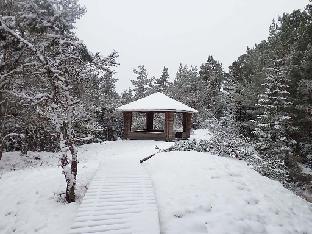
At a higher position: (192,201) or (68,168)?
(68,168)

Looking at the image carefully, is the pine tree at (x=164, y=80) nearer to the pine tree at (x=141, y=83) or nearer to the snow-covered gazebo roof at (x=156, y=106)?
the pine tree at (x=141, y=83)

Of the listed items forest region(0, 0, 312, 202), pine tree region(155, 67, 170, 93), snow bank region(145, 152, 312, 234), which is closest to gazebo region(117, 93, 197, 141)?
forest region(0, 0, 312, 202)

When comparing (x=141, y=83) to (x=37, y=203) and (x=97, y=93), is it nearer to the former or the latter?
(x=97, y=93)

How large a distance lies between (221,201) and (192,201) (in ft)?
2.87

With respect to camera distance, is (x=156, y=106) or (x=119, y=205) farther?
(x=156, y=106)

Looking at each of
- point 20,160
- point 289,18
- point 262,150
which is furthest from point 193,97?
point 20,160

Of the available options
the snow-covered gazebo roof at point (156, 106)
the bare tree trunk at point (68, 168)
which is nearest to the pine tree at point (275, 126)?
the snow-covered gazebo roof at point (156, 106)

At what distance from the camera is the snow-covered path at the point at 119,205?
8.91 m

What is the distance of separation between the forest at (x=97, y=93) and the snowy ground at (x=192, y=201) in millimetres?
1434

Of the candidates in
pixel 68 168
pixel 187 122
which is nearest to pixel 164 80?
pixel 187 122

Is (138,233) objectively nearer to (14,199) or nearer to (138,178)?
(138,178)

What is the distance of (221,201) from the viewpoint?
10.2m

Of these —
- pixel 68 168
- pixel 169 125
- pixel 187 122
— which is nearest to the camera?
pixel 68 168

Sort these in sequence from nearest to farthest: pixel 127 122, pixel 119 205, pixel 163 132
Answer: pixel 119 205
pixel 163 132
pixel 127 122
